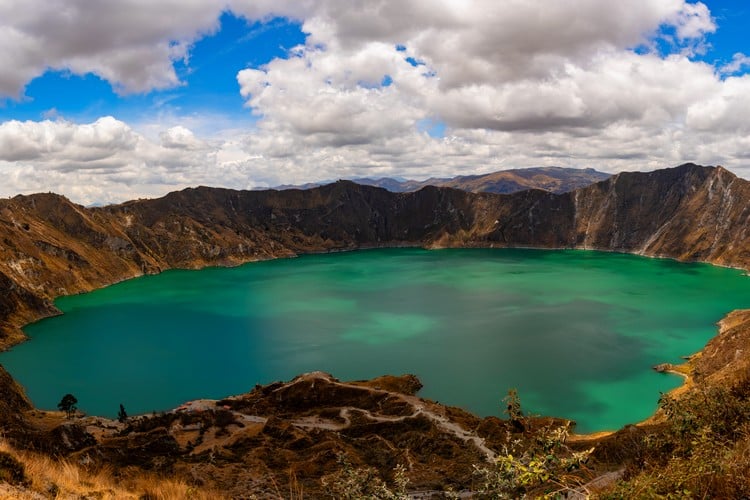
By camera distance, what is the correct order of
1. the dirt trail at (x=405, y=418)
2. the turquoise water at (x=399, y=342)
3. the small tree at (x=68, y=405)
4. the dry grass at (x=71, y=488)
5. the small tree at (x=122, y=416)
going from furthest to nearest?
the turquoise water at (x=399, y=342) < the small tree at (x=68, y=405) < the small tree at (x=122, y=416) < the dirt trail at (x=405, y=418) < the dry grass at (x=71, y=488)

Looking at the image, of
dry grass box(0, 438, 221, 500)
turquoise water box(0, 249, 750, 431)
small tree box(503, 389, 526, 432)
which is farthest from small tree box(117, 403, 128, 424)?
dry grass box(0, 438, 221, 500)

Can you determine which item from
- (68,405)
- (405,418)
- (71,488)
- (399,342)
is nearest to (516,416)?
(405,418)

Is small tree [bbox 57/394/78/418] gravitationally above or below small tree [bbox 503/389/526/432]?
below

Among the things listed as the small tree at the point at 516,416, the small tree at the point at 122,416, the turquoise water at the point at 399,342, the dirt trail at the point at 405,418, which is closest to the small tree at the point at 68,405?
the turquoise water at the point at 399,342

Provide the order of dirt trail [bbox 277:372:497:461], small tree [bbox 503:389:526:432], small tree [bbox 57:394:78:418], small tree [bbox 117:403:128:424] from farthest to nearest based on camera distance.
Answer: small tree [bbox 57:394:78:418]
small tree [bbox 117:403:128:424]
small tree [bbox 503:389:526:432]
dirt trail [bbox 277:372:497:461]

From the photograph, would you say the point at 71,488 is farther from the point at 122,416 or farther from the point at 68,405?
the point at 68,405

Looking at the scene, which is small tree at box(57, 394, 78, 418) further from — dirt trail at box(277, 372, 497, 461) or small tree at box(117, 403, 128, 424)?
dirt trail at box(277, 372, 497, 461)

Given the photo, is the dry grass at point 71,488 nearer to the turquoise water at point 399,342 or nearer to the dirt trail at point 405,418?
the dirt trail at point 405,418

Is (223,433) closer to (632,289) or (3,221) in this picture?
(632,289)
